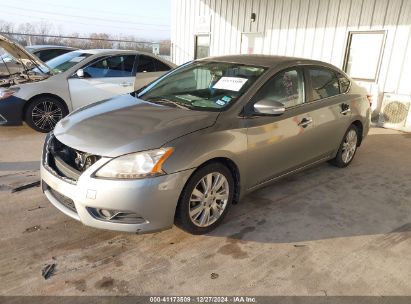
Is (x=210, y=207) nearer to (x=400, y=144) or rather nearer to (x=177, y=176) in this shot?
(x=177, y=176)

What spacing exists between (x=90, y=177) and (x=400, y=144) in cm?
610

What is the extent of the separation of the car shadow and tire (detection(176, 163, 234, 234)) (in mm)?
166

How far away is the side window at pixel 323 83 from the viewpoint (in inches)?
165

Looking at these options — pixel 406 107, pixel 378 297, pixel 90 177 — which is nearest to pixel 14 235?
pixel 90 177

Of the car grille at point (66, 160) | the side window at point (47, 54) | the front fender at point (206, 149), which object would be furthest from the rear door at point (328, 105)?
the side window at point (47, 54)

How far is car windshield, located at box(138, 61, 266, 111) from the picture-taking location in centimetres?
345

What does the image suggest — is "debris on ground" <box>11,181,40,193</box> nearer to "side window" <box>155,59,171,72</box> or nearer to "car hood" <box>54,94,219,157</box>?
"car hood" <box>54,94,219,157</box>

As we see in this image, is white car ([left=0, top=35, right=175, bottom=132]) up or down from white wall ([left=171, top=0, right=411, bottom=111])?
down

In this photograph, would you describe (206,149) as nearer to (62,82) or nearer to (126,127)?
(126,127)

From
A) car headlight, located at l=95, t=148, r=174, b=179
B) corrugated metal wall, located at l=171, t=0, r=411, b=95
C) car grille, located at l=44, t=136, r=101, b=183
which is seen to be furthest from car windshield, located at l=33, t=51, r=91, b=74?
corrugated metal wall, located at l=171, t=0, r=411, b=95

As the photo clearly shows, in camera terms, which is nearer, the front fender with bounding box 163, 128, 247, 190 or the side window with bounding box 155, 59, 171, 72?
the front fender with bounding box 163, 128, 247, 190

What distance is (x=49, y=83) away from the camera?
240 inches

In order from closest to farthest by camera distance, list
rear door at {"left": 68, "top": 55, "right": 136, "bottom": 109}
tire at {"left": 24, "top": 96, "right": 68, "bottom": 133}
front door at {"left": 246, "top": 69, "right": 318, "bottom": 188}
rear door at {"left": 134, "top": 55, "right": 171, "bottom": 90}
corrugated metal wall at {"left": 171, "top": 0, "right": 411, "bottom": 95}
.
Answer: front door at {"left": 246, "top": 69, "right": 318, "bottom": 188}
tire at {"left": 24, "top": 96, "right": 68, "bottom": 133}
rear door at {"left": 68, "top": 55, "right": 136, "bottom": 109}
rear door at {"left": 134, "top": 55, "right": 171, "bottom": 90}
corrugated metal wall at {"left": 171, "top": 0, "right": 411, "bottom": 95}

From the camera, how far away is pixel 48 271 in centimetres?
260
